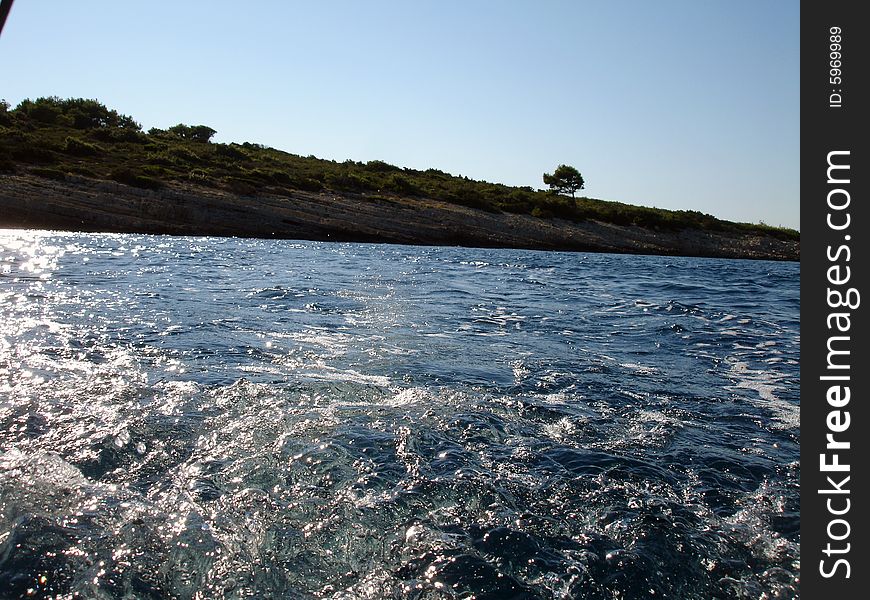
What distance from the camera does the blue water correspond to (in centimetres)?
386

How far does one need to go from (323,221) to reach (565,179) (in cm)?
4013

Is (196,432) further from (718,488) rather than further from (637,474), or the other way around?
(718,488)

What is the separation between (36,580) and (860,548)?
15.5ft

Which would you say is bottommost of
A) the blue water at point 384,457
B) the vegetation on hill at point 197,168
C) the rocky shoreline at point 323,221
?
the blue water at point 384,457

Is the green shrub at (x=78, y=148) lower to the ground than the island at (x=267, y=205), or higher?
higher

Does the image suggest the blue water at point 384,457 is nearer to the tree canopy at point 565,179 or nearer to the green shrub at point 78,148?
the green shrub at point 78,148

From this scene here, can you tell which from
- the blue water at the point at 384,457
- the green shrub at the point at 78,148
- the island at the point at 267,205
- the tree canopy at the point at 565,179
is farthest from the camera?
the tree canopy at the point at 565,179

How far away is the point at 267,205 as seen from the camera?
42.5 m

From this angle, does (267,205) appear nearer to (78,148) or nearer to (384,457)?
(78,148)

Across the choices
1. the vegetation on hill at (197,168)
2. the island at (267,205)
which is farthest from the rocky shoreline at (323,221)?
the vegetation on hill at (197,168)

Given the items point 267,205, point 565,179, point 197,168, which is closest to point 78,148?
point 197,168

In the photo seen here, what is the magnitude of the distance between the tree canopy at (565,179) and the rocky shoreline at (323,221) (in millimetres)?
19832

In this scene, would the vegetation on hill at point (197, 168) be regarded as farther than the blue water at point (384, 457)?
Yes

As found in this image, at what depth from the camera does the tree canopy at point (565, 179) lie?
73.2 meters
